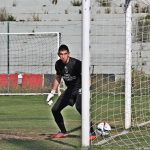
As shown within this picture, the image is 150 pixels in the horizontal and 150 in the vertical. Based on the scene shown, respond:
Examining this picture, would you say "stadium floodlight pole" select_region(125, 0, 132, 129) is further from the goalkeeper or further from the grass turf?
the goalkeeper

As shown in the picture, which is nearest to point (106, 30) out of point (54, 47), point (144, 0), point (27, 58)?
point (54, 47)

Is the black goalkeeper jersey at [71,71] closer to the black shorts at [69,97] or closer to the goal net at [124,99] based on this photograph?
the black shorts at [69,97]

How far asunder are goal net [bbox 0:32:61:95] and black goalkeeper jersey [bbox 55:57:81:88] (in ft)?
51.5

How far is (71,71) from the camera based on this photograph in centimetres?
1128

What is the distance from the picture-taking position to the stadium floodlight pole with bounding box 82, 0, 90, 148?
955 centimetres

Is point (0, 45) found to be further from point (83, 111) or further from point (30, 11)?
point (83, 111)

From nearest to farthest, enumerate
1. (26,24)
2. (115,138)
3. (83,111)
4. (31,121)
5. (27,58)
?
(83,111) < (115,138) < (31,121) < (27,58) < (26,24)

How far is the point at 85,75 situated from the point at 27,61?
2156 centimetres

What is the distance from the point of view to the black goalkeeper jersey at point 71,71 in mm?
11281

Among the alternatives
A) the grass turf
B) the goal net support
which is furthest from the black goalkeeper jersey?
the grass turf

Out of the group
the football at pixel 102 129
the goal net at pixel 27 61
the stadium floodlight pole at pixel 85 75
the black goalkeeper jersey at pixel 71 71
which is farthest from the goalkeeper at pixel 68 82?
the goal net at pixel 27 61

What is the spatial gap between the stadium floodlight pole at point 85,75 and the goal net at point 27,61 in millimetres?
17606

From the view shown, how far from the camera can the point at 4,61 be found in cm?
3197

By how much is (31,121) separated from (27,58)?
1625cm
